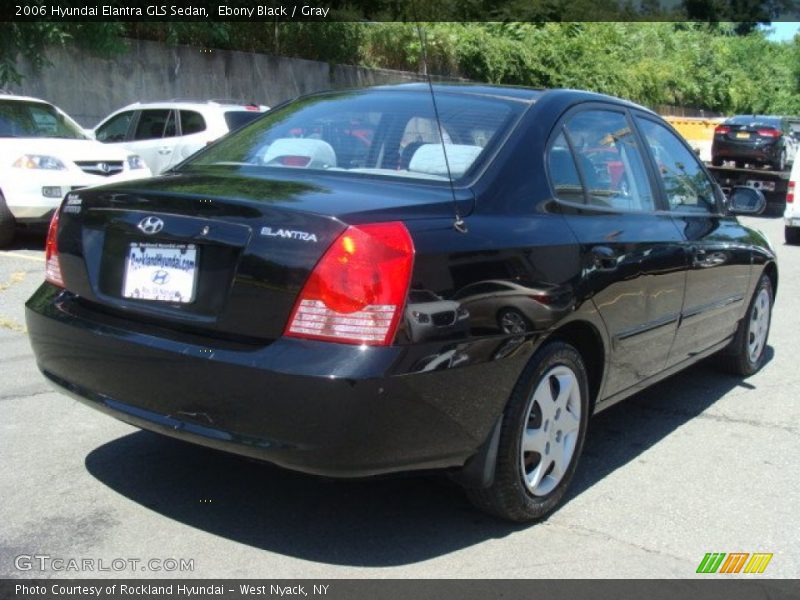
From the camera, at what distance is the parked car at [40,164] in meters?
9.74

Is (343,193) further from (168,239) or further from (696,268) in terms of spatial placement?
(696,268)

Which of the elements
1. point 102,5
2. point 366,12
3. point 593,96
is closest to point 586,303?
point 593,96

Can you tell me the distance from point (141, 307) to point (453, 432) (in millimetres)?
1195

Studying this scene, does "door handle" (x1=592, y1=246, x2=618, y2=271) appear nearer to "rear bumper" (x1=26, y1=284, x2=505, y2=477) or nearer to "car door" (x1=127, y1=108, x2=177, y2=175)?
"rear bumper" (x1=26, y1=284, x2=505, y2=477)

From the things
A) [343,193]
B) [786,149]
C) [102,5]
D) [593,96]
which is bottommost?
[786,149]

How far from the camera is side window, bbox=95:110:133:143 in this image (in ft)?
44.9

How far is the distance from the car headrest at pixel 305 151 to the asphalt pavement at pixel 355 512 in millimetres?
1274

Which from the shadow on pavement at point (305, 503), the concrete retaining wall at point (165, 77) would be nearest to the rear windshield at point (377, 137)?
the shadow on pavement at point (305, 503)

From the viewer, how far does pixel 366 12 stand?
78.0 ft

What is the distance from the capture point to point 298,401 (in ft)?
9.57

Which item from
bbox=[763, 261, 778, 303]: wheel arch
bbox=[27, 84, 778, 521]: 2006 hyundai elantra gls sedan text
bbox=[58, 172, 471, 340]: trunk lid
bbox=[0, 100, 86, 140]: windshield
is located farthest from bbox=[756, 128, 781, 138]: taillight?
bbox=[58, 172, 471, 340]: trunk lid

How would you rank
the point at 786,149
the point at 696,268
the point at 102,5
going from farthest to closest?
1. the point at 786,149
2. the point at 102,5
3. the point at 696,268

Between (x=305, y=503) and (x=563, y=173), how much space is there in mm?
1766

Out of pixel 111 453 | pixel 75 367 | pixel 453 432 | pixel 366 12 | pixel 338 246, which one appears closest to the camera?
pixel 338 246
